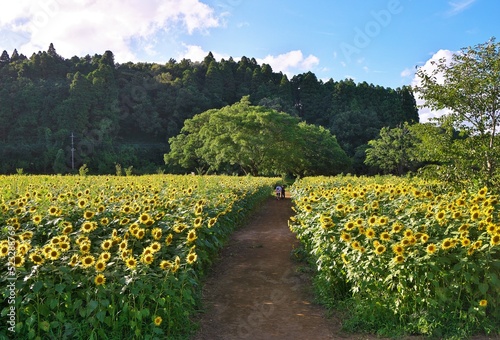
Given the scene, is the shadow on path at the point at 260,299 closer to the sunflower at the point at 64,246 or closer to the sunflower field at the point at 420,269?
the sunflower field at the point at 420,269

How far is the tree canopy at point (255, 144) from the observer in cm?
3368

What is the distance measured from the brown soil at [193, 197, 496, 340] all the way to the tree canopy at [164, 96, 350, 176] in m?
24.1

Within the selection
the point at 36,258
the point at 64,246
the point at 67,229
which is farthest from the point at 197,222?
the point at 36,258

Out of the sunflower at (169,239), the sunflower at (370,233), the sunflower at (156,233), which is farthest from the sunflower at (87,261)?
the sunflower at (370,233)

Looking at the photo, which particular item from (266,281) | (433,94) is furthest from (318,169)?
(266,281)

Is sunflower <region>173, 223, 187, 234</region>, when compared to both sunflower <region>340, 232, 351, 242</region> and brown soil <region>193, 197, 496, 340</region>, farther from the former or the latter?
sunflower <region>340, 232, 351, 242</region>

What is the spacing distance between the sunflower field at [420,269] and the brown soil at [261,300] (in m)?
0.36

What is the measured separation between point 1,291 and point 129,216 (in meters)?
1.89

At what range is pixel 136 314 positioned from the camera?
3.28 meters

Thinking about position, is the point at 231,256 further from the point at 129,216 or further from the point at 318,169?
the point at 318,169

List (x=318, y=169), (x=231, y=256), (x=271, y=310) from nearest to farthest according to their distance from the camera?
(x=271, y=310) < (x=231, y=256) < (x=318, y=169)

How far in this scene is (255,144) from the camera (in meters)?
33.1

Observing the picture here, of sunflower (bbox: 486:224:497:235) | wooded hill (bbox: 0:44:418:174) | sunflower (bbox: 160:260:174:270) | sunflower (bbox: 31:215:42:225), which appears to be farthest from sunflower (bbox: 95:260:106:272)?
wooded hill (bbox: 0:44:418:174)

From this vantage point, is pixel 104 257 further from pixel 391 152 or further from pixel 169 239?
pixel 391 152
